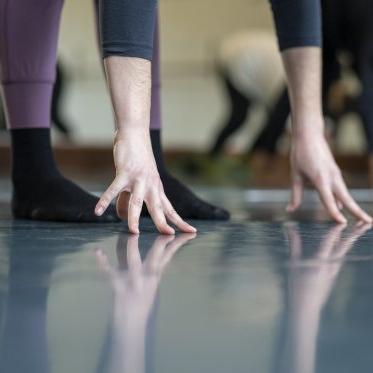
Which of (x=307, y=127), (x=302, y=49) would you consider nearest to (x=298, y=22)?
(x=302, y=49)

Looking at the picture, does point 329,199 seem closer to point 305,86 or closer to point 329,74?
point 305,86

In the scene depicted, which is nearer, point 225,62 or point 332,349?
point 332,349

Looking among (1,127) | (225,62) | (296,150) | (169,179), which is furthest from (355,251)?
(1,127)

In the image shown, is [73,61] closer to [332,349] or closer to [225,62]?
[225,62]

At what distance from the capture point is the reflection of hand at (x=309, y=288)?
20.9 inches

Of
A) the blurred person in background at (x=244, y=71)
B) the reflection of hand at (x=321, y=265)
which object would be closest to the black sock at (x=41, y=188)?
the reflection of hand at (x=321, y=265)

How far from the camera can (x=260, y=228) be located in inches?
50.0

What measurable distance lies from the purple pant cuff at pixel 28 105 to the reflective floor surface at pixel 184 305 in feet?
1.46

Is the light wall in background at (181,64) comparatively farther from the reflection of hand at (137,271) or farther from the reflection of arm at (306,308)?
the reflection of arm at (306,308)

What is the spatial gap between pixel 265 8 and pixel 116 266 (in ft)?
25.9

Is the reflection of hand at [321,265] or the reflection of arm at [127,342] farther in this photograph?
the reflection of hand at [321,265]

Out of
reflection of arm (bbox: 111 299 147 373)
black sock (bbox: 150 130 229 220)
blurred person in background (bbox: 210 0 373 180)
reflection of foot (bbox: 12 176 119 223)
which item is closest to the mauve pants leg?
reflection of foot (bbox: 12 176 119 223)

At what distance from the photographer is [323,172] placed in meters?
1.34

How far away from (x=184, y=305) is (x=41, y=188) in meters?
0.82
